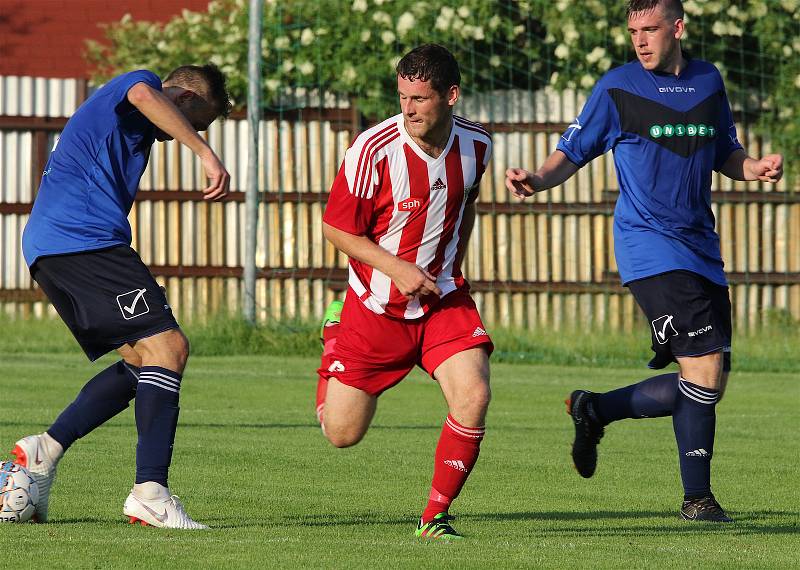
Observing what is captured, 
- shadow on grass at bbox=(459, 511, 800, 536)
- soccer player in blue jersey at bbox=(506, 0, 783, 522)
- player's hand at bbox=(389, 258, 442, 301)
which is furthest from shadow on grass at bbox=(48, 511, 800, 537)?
player's hand at bbox=(389, 258, 442, 301)

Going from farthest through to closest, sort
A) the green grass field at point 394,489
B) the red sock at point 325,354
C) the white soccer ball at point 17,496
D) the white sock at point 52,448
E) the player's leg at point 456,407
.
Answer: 1. the red sock at point 325,354
2. the white sock at point 52,448
3. the white soccer ball at point 17,496
4. the player's leg at point 456,407
5. the green grass field at point 394,489

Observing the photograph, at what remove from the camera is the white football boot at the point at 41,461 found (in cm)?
673

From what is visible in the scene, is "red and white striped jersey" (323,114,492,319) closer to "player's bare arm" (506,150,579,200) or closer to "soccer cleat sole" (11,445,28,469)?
"player's bare arm" (506,150,579,200)

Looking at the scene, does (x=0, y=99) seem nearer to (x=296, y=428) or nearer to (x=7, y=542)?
(x=296, y=428)

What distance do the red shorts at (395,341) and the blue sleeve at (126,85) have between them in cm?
118

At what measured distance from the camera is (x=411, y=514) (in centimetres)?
717

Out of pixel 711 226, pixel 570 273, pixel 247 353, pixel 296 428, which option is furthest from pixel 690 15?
pixel 711 226

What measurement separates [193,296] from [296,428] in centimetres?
754

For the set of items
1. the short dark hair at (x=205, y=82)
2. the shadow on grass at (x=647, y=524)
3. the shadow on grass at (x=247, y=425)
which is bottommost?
the shadow on grass at (x=647, y=524)

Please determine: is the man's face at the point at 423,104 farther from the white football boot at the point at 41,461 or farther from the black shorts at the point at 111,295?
the white football boot at the point at 41,461

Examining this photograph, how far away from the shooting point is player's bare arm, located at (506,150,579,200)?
6855 mm

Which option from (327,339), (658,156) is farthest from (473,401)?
(658,156)

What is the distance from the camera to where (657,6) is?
7.38 m

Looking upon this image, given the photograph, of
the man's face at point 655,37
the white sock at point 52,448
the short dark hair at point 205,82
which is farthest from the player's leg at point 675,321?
the white sock at point 52,448
